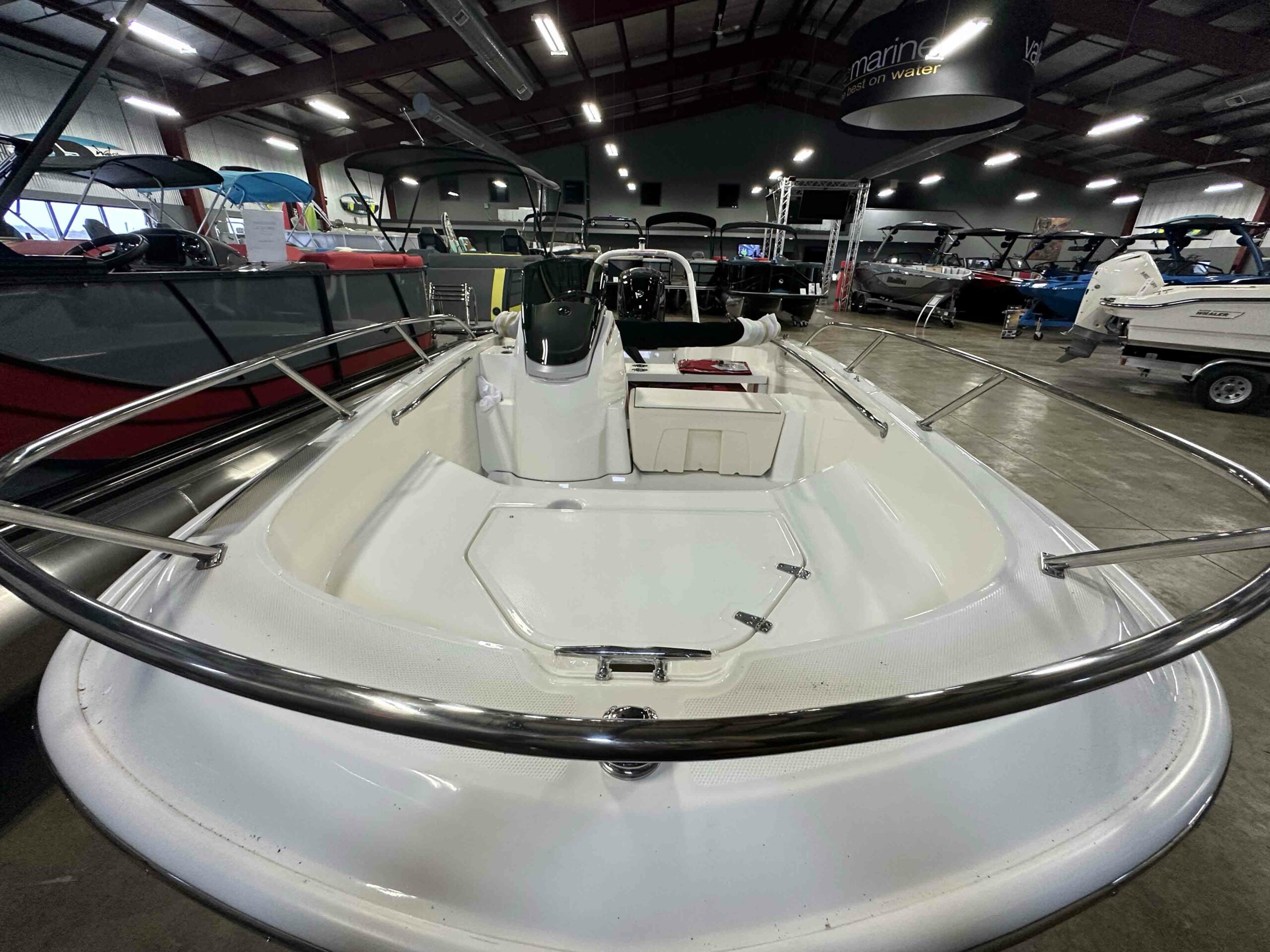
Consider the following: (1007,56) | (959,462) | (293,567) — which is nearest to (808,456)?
(959,462)

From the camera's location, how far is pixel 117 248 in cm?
241

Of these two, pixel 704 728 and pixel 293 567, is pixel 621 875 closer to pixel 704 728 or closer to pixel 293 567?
pixel 704 728

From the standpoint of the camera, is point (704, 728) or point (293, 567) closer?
point (704, 728)

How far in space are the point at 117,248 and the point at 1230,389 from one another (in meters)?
7.33

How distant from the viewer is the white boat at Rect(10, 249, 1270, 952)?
1.55ft

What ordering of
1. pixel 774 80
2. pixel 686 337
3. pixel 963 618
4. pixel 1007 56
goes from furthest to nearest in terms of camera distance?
pixel 774 80 → pixel 1007 56 → pixel 686 337 → pixel 963 618

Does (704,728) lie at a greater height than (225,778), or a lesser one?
greater

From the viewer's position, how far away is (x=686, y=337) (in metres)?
2.13

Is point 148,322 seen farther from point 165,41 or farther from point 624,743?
point 165,41

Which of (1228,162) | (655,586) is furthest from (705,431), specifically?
(1228,162)

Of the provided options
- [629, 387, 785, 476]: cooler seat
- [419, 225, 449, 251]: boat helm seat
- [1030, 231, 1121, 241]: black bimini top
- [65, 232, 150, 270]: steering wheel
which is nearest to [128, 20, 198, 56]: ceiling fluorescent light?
[419, 225, 449, 251]: boat helm seat

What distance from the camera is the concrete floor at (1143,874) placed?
2.67 feet

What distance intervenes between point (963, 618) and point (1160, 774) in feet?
0.81

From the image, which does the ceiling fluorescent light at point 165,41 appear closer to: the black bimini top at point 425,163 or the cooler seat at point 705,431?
the black bimini top at point 425,163
